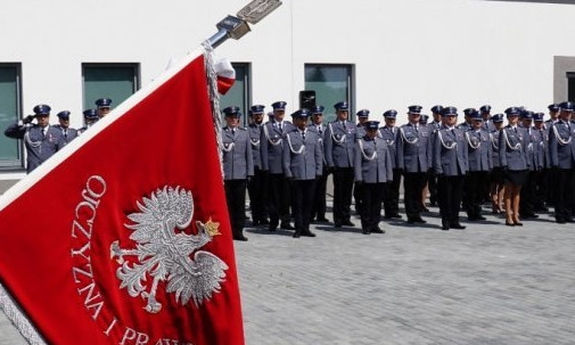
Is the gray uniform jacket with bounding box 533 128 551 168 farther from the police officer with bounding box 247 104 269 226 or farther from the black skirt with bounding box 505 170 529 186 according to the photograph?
the police officer with bounding box 247 104 269 226

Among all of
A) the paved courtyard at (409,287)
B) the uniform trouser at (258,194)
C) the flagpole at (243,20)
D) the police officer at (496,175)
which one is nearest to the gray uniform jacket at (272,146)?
the uniform trouser at (258,194)

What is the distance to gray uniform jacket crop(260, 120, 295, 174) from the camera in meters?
14.9

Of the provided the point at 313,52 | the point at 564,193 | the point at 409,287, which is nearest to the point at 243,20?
A: the point at 409,287

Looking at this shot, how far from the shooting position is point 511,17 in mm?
Result: 21469

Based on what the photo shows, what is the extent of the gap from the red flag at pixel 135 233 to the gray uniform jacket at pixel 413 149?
41.9 feet

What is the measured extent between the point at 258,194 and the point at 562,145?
5.00 metres

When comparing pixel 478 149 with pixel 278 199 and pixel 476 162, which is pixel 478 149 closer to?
pixel 476 162

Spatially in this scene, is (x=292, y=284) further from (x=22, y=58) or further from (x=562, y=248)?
(x=22, y=58)

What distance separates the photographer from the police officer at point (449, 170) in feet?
49.5

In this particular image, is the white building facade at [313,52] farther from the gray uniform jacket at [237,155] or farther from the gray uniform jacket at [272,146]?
the gray uniform jacket at [237,155]

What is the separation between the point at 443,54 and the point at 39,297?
719 inches

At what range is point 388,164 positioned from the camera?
583 inches

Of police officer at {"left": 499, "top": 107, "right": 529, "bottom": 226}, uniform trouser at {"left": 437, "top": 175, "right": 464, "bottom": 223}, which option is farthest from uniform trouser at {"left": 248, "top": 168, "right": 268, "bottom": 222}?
police officer at {"left": 499, "top": 107, "right": 529, "bottom": 226}

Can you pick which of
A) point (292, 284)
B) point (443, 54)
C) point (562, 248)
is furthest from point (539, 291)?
point (443, 54)
